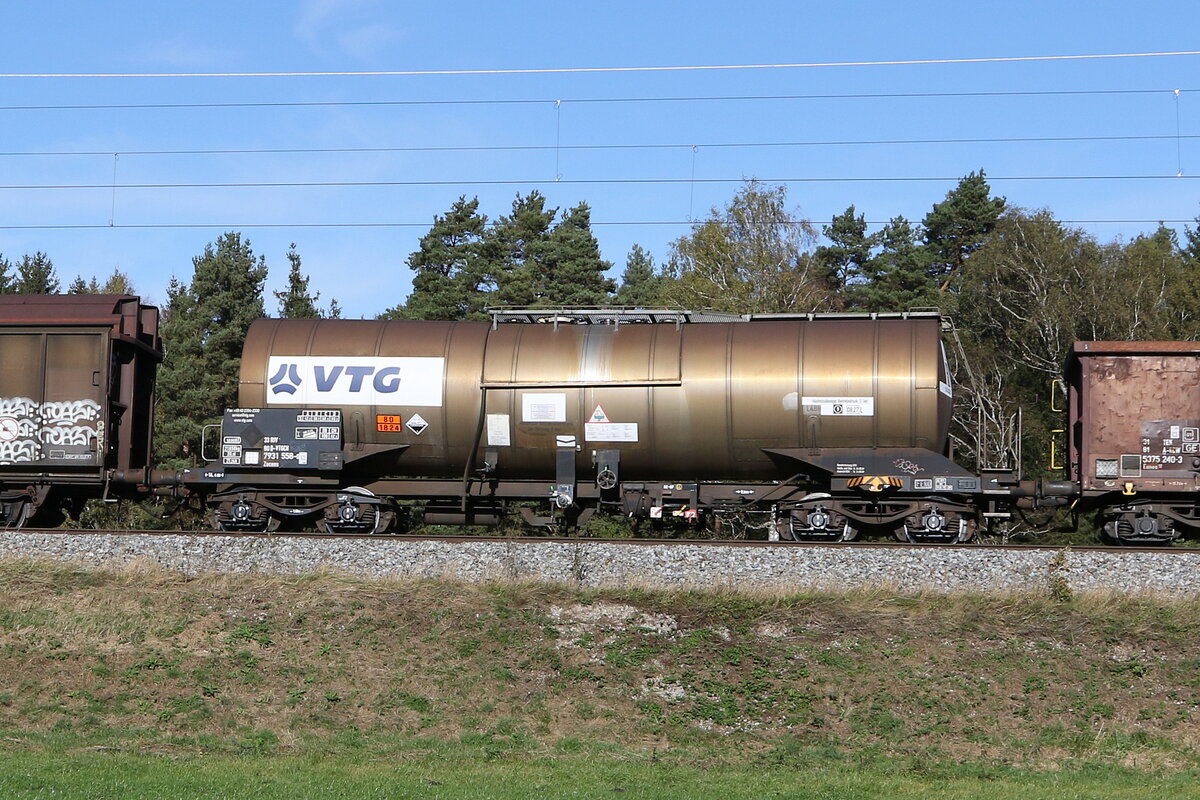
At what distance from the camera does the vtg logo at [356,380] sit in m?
20.2

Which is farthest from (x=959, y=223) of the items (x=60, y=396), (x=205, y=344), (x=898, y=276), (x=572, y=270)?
(x=60, y=396)

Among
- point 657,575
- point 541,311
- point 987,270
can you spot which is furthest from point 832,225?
point 657,575

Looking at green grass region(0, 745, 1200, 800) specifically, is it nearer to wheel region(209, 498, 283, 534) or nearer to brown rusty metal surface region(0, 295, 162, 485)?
wheel region(209, 498, 283, 534)

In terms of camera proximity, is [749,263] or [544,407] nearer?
[544,407]

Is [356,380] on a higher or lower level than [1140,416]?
higher

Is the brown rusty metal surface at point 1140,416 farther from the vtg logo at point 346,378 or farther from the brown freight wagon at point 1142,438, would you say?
the vtg logo at point 346,378

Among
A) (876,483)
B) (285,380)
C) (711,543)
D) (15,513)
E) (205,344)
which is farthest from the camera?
(205,344)

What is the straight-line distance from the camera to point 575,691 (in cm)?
1422

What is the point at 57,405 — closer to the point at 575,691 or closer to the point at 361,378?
the point at 361,378

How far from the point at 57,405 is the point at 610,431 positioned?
9.40 m

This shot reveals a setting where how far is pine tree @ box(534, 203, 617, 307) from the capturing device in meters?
49.4

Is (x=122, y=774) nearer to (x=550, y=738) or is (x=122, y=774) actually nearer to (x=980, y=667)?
(x=550, y=738)

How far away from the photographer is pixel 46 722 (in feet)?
43.8

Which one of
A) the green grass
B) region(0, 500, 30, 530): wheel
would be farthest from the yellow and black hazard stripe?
region(0, 500, 30, 530): wheel
